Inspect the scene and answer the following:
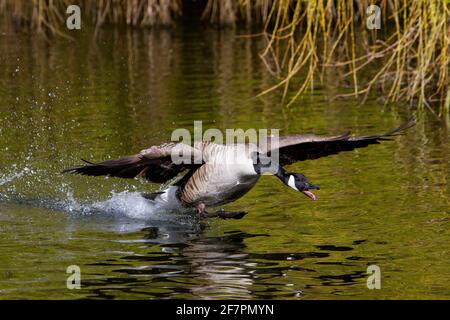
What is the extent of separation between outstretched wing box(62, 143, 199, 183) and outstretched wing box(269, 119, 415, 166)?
934 millimetres

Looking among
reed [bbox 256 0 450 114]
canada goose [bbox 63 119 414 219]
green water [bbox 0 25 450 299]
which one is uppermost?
reed [bbox 256 0 450 114]

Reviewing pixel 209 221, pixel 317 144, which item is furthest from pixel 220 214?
pixel 317 144

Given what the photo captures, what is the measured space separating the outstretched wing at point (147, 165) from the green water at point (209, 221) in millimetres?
454

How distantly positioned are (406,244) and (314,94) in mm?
7988

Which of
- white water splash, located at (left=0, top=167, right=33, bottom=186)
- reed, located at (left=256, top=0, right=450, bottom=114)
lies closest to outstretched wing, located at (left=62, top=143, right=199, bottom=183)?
white water splash, located at (left=0, top=167, right=33, bottom=186)

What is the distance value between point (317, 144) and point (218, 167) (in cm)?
97

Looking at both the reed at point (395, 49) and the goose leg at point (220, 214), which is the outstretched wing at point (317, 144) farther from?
the reed at point (395, 49)

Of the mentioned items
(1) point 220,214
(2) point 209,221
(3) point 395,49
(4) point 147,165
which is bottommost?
(2) point 209,221

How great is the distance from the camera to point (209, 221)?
10.9m

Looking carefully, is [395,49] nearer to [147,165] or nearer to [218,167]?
[218,167]

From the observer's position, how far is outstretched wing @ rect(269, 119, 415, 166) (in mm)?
9992

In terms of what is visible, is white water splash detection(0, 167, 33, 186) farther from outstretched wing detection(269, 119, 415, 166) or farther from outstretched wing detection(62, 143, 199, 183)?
outstretched wing detection(269, 119, 415, 166)

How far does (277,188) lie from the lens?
11.9 metres

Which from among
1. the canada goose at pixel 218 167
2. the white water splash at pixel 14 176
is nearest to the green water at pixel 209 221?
the white water splash at pixel 14 176
